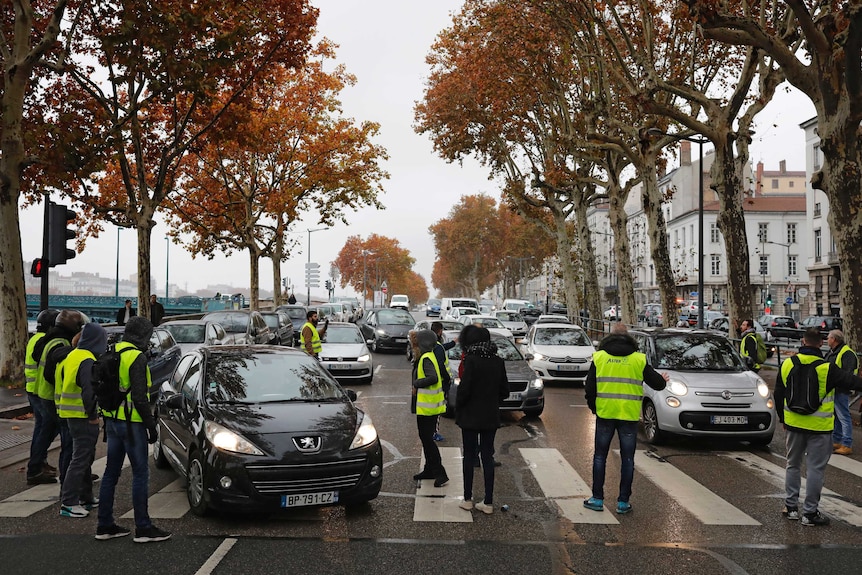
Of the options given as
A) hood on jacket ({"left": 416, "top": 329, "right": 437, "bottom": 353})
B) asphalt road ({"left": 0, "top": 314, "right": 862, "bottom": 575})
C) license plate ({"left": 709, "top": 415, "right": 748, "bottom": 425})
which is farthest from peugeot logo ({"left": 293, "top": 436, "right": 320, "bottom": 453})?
license plate ({"left": 709, "top": 415, "right": 748, "bottom": 425})

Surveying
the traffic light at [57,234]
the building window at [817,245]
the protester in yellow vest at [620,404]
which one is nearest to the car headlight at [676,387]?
the protester in yellow vest at [620,404]

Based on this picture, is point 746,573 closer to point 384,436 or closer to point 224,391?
→ point 224,391

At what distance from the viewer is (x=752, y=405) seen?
9734mm

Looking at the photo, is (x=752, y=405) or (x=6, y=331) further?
(x=6, y=331)

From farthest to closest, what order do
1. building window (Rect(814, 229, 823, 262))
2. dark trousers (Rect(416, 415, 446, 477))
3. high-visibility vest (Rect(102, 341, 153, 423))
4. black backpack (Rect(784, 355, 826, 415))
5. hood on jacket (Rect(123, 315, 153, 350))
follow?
building window (Rect(814, 229, 823, 262)), dark trousers (Rect(416, 415, 446, 477)), black backpack (Rect(784, 355, 826, 415)), hood on jacket (Rect(123, 315, 153, 350)), high-visibility vest (Rect(102, 341, 153, 423))

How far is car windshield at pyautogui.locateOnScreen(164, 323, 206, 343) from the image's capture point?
54.7 feet

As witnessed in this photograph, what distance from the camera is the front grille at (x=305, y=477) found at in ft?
19.7

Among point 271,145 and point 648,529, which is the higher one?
point 271,145

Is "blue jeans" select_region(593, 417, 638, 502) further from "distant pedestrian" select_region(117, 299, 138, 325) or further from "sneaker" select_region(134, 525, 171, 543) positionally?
"distant pedestrian" select_region(117, 299, 138, 325)

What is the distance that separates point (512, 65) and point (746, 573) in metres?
24.1

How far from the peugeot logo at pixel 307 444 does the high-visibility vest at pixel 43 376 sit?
2775 mm

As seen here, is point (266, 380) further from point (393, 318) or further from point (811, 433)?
point (393, 318)

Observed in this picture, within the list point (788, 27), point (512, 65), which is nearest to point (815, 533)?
point (788, 27)

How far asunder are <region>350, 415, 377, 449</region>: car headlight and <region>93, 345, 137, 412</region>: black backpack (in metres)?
1.94
